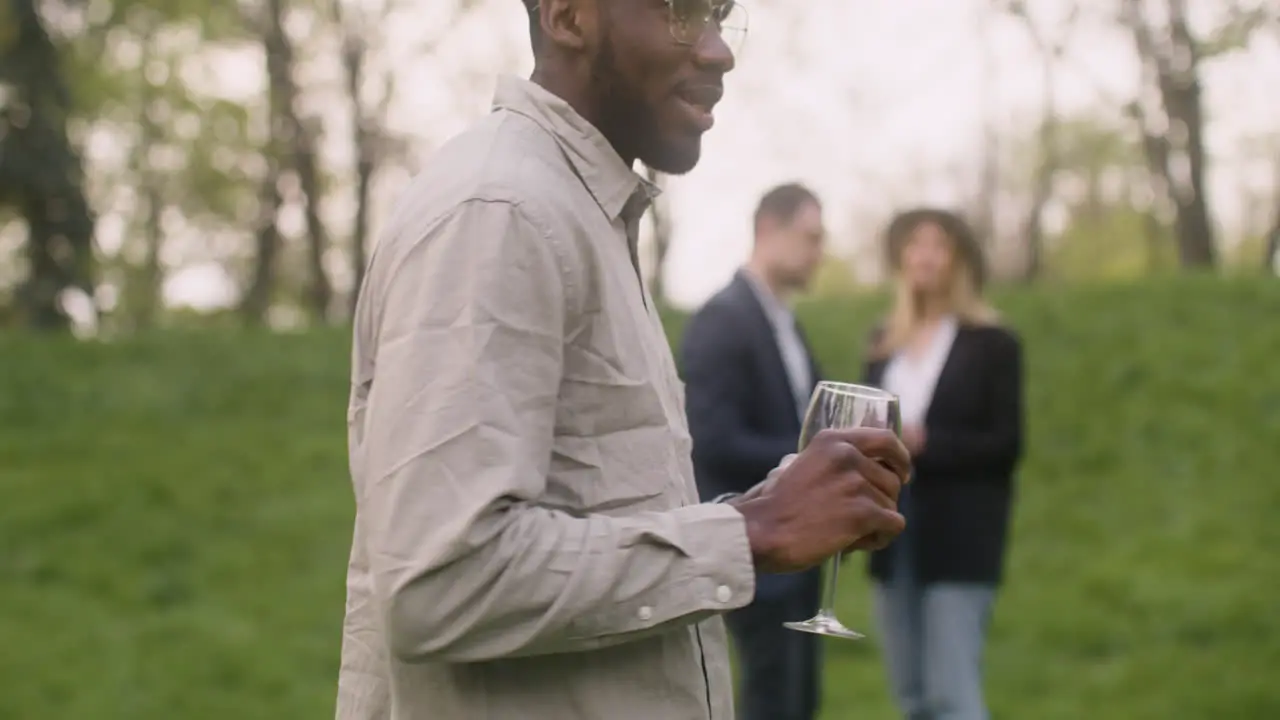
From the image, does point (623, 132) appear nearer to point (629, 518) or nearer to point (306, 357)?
point (629, 518)

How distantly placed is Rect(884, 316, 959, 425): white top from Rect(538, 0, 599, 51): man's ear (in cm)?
390

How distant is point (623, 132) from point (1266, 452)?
10.8 m

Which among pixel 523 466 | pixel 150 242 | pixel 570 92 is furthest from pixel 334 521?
pixel 150 242

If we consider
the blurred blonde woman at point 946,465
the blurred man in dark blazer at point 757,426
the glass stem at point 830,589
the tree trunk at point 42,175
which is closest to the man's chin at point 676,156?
the glass stem at point 830,589

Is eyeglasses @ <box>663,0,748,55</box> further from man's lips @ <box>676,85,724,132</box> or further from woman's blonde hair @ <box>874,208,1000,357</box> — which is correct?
woman's blonde hair @ <box>874,208,1000,357</box>

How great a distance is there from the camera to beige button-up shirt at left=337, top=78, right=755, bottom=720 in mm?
1666

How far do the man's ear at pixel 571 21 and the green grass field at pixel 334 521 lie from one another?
240 inches

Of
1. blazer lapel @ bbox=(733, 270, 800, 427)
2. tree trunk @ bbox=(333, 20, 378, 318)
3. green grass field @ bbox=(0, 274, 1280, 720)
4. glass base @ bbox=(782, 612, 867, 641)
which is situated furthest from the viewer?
tree trunk @ bbox=(333, 20, 378, 318)

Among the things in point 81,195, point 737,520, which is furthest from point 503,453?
point 81,195

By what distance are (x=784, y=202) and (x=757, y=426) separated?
907 millimetres

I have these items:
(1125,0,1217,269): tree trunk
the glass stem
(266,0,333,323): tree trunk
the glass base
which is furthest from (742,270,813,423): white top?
(266,0,333,323): tree trunk

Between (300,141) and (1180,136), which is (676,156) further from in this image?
(300,141)

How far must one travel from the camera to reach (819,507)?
1846 mm

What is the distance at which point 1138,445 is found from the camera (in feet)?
40.4
